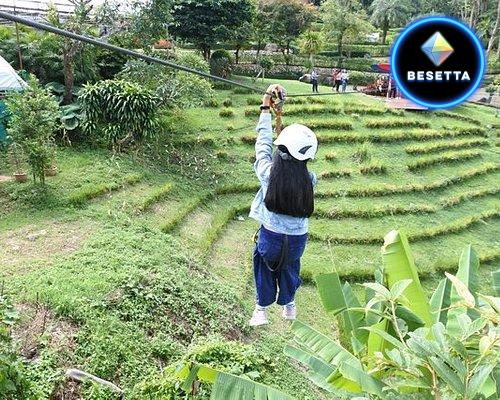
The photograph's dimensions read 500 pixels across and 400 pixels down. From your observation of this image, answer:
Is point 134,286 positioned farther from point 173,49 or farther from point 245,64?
point 245,64

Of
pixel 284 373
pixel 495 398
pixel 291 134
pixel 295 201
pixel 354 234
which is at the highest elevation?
pixel 291 134

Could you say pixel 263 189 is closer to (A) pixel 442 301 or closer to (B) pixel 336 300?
(B) pixel 336 300

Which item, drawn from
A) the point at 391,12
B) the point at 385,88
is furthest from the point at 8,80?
the point at 391,12

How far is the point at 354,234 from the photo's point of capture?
780cm

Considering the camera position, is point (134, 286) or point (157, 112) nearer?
point (134, 286)

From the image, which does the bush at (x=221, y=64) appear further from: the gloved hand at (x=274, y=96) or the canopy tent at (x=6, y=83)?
the gloved hand at (x=274, y=96)

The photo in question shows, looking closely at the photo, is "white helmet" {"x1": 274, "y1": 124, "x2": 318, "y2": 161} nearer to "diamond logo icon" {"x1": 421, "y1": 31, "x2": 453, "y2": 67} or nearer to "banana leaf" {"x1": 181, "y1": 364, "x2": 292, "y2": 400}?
"diamond logo icon" {"x1": 421, "y1": 31, "x2": 453, "y2": 67}

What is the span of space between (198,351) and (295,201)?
1.12m

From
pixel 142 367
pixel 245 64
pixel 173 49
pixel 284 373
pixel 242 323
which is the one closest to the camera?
pixel 142 367

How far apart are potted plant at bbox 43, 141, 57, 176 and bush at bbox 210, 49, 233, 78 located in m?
9.81

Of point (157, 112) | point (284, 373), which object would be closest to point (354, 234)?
point (157, 112)

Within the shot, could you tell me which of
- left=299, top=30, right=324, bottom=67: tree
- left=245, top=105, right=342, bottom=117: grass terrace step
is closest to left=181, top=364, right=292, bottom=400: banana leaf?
left=245, top=105, right=342, bottom=117: grass terrace step

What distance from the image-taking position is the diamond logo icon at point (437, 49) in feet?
7.61

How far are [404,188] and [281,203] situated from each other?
288 inches
